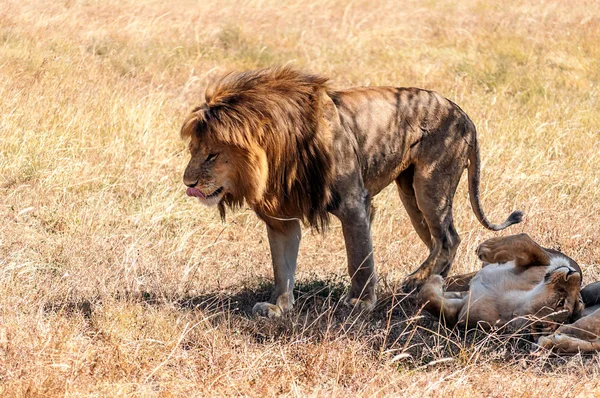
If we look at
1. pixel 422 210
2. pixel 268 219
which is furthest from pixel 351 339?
pixel 422 210

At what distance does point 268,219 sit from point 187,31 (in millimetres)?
8563

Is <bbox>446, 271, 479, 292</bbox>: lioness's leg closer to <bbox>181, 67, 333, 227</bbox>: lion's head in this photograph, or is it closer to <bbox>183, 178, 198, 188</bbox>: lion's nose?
<bbox>181, 67, 333, 227</bbox>: lion's head

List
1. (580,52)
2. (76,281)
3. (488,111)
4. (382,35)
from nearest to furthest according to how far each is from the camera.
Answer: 1. (76,281)
2. (488,111)
3. (580,52)
4. (382,35)

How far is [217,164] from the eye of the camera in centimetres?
477

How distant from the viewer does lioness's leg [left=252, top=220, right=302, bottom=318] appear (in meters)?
5.22

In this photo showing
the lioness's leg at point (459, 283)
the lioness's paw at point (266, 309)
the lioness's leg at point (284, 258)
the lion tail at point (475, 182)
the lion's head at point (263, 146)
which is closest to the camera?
the lion's head at point (263, 146)

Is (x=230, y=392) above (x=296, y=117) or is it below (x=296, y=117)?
below

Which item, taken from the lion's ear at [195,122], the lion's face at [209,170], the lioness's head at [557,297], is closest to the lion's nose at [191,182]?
the lion's face at [209,170]

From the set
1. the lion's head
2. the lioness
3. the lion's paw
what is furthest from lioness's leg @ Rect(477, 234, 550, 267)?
the lion's head

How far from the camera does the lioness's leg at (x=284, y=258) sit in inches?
206

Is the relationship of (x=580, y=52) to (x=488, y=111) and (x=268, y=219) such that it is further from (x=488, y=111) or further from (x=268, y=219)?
(x=268, y=219)

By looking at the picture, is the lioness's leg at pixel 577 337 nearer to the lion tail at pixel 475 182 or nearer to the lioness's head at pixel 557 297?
the lioness's head at pixel 557 297

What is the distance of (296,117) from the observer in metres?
4.84

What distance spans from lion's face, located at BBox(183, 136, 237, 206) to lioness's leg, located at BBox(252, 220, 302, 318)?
0.55 meters
